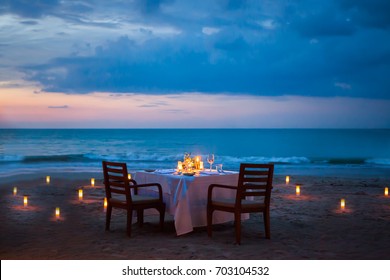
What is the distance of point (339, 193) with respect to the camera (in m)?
10.2

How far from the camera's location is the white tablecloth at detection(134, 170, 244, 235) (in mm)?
5945

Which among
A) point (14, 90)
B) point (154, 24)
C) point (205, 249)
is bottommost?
point (205, 249)

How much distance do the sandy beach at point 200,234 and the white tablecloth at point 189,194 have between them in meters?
0.21

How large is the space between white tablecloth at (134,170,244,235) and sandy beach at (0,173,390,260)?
21 cm

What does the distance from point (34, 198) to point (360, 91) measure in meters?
28.6

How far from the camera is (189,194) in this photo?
599 centimetres

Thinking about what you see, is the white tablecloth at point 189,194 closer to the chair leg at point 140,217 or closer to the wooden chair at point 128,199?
the wooden chair at point 128,199

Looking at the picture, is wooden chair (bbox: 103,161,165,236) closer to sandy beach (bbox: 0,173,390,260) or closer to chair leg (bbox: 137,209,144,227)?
sandy beach (bbox: 0,173,390,260)

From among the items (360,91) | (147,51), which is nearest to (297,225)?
(147,51)

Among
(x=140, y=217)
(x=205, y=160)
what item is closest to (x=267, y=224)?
(x=140, y=217)

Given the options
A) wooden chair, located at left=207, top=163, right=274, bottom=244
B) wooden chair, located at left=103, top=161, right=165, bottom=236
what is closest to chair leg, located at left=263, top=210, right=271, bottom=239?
wooden chair, located at left=207, top=163, right=274, bottom=244

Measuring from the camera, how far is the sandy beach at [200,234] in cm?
517

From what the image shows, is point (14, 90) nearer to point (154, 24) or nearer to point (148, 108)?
point (154, 24)

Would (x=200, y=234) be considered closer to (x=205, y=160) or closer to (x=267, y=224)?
(x=267, y=224)
